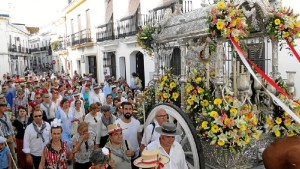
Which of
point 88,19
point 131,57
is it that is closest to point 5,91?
point 131,57

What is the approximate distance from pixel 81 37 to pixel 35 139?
18119 mm

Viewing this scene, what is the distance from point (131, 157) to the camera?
4391 mm

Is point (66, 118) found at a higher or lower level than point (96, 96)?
lower

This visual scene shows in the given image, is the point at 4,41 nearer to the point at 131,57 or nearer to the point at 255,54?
the point at 131,57

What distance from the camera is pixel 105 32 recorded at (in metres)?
17.6

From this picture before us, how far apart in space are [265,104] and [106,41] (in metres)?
13.4

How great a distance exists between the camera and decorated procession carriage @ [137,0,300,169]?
12.8ft

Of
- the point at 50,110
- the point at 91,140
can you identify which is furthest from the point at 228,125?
the point at 50,110

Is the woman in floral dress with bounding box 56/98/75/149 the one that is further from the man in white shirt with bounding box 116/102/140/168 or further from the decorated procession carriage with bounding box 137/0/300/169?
the decorated procession carriage with bounding box 137/0/300/169

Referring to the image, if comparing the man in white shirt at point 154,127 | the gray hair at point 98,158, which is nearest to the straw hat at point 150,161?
the gray hair at point 98,158

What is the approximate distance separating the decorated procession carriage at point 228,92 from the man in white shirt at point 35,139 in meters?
1.76

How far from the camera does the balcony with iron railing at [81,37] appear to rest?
2090 cm

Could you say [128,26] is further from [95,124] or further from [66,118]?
[95,124]

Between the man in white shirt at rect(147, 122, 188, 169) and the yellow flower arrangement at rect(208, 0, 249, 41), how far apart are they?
53.1 inches
